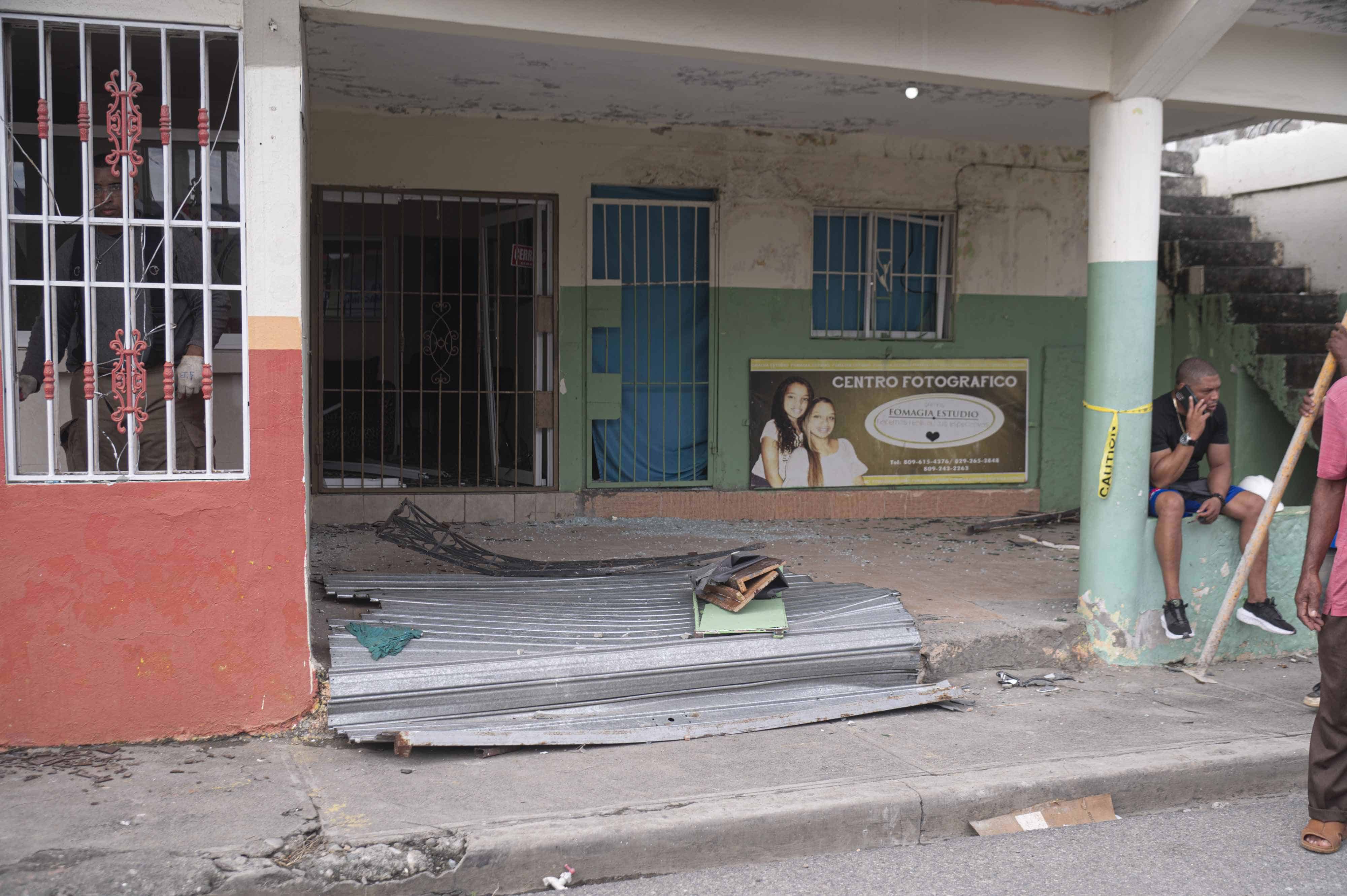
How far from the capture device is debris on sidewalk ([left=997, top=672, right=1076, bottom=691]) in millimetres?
5238

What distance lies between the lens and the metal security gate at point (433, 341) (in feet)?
26.1

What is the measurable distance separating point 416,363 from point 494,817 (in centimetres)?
506

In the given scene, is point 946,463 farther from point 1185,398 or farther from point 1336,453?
point 1336,453

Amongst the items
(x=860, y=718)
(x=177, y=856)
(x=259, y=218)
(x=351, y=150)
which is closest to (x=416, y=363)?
(x=351, y=150)

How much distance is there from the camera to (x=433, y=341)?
813 cm

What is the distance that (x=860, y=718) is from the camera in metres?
4.79

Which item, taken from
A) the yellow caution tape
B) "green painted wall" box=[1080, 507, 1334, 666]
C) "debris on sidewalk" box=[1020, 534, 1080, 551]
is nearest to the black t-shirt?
the yellow caution tape

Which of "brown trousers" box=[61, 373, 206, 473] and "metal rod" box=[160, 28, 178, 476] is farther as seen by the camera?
"brown trousers" box=[61, 373, 206, 473]

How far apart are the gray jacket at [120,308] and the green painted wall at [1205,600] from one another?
4.48 meters

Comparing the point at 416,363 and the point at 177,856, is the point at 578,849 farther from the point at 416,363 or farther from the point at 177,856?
the point at 416,363

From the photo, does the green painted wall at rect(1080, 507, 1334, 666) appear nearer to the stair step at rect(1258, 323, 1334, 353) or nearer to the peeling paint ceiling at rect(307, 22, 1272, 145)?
the peeling paint ceiling at rect(307, 22, 1272, 145)

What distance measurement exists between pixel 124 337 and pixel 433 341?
13.3 ft

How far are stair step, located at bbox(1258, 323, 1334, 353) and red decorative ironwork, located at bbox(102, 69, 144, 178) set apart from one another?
8.41 metres

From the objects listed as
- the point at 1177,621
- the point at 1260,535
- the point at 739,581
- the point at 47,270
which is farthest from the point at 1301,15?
the point at 47,270
